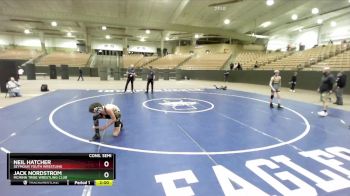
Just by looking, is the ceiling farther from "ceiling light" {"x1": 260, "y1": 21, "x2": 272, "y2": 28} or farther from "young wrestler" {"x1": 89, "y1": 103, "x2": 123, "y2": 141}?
"young wrestler" {"x1": 89, "y1": 103, "x2": 123, "y2": 141}

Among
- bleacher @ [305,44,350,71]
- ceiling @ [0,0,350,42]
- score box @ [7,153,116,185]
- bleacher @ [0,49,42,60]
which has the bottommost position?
score box @ [7,153,116,185]

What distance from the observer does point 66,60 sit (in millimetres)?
39031

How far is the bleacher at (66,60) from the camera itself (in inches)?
1497

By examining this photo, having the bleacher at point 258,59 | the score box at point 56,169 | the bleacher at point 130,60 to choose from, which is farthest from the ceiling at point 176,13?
the score box at point 56,169

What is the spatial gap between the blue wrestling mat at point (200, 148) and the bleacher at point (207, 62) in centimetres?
2511

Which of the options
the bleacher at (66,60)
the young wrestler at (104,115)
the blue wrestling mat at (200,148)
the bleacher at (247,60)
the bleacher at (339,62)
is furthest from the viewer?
the bleacher at (66,60)

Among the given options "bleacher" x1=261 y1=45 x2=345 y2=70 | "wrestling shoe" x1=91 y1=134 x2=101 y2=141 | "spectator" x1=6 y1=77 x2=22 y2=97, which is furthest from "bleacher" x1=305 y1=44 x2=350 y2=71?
"spectator" x1=6 y1=77 x2=22 y2=97

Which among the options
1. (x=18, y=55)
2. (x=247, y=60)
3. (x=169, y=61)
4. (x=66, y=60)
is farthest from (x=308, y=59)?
(x=18, y=55)

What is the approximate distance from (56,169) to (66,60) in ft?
137

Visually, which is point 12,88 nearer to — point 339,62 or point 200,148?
point 200,148

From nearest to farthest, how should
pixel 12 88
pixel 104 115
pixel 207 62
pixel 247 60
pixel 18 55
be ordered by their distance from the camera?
pixel 104 115 < pixel 12 88 < pixel 247 60 < pixel 207 62 < pixel 18 55

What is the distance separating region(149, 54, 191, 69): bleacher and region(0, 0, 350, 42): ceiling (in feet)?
19.1

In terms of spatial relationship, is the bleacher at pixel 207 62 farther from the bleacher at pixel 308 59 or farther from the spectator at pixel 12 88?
the spectator at pixel 12 88

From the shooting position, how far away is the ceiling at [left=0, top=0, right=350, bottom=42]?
90.9 feet
